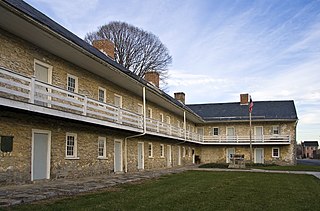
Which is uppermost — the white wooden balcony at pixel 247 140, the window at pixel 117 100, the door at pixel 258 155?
the window at pixel 117 100

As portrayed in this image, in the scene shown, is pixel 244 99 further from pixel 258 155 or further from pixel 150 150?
pixel 150 150

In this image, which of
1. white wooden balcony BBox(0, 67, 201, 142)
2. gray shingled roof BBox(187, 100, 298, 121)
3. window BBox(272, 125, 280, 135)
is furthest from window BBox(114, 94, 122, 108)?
window BBox(272, 125, 280, 135)

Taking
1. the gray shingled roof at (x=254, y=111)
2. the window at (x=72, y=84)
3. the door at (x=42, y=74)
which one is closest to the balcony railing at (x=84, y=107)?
the door at (x=42, y=74)

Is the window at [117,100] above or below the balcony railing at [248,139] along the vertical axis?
above

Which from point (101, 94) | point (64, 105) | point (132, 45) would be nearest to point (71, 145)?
point (64, 105)

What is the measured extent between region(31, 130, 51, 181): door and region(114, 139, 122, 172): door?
6566 mm

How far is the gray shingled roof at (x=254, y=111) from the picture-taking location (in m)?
39.7

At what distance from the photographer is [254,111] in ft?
138

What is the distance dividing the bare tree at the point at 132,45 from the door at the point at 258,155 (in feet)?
47.2

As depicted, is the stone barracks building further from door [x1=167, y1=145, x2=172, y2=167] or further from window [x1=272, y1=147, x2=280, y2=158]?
window [x1=272, y1=147, x2=280, y2=158]

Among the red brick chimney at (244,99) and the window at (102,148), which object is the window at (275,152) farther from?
the window at (102,148)

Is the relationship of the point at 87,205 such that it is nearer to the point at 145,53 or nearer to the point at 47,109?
the point at 47,109

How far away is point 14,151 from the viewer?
38.9ft

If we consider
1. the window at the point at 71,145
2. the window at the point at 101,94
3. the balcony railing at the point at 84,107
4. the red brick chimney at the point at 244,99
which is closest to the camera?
the balcony railing at the point at 84,107
